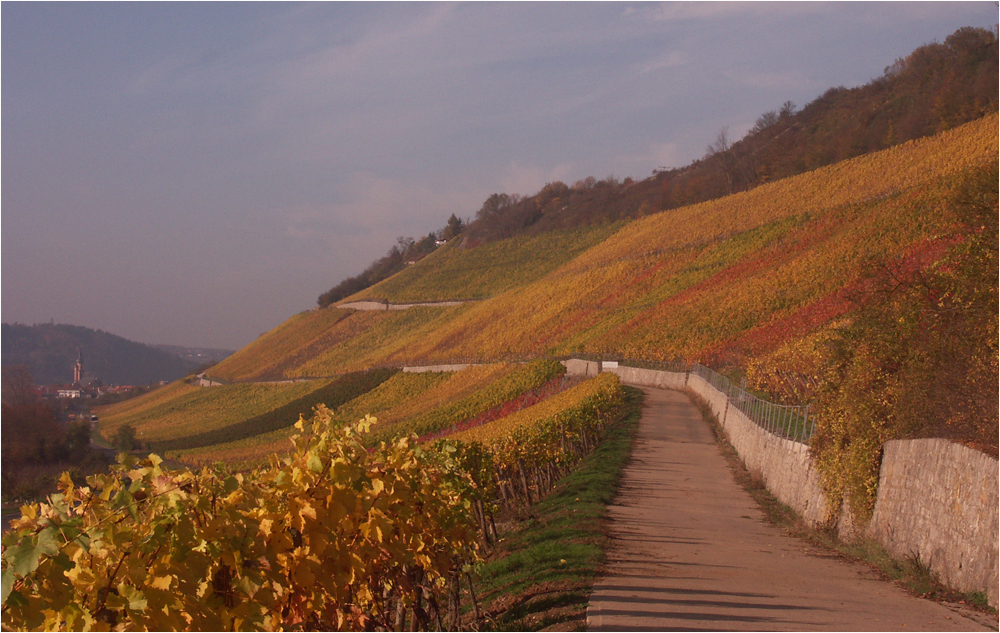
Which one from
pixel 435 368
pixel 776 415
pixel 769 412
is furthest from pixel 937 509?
pixel 435 368

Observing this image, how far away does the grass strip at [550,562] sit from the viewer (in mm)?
6527

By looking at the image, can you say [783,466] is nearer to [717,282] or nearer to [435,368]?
[717,282]

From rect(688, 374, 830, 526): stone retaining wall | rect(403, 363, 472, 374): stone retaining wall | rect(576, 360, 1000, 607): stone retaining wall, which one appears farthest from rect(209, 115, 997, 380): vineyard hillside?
rect(576, 360, 1000, 607): stone retaining wall

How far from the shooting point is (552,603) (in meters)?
6.71

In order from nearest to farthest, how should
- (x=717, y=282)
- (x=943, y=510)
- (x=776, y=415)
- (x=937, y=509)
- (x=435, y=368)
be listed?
(x=943, y=510)
(x=937, y=509)
(x=776, y=415)
(x=717, y=282)
(x=435, y=368)

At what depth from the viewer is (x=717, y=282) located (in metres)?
47.8

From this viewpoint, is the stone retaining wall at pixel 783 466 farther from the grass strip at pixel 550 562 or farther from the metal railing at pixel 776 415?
the grass strip at pixel 550 562

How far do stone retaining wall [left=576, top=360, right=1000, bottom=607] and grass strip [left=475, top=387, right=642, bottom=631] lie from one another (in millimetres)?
3186

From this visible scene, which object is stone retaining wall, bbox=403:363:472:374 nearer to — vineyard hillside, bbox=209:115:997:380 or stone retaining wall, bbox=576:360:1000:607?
vineyard hillside, bbox=209:115:997:380

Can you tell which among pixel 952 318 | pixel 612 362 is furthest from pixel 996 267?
pixel 612 362

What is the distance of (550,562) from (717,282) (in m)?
42.0

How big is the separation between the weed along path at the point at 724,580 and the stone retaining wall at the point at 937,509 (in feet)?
1.45

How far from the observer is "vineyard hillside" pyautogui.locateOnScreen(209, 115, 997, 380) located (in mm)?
35781

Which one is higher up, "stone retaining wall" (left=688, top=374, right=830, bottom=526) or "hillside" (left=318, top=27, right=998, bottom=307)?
"hillside" (left=318, top=27, right=998, bottom=307)
